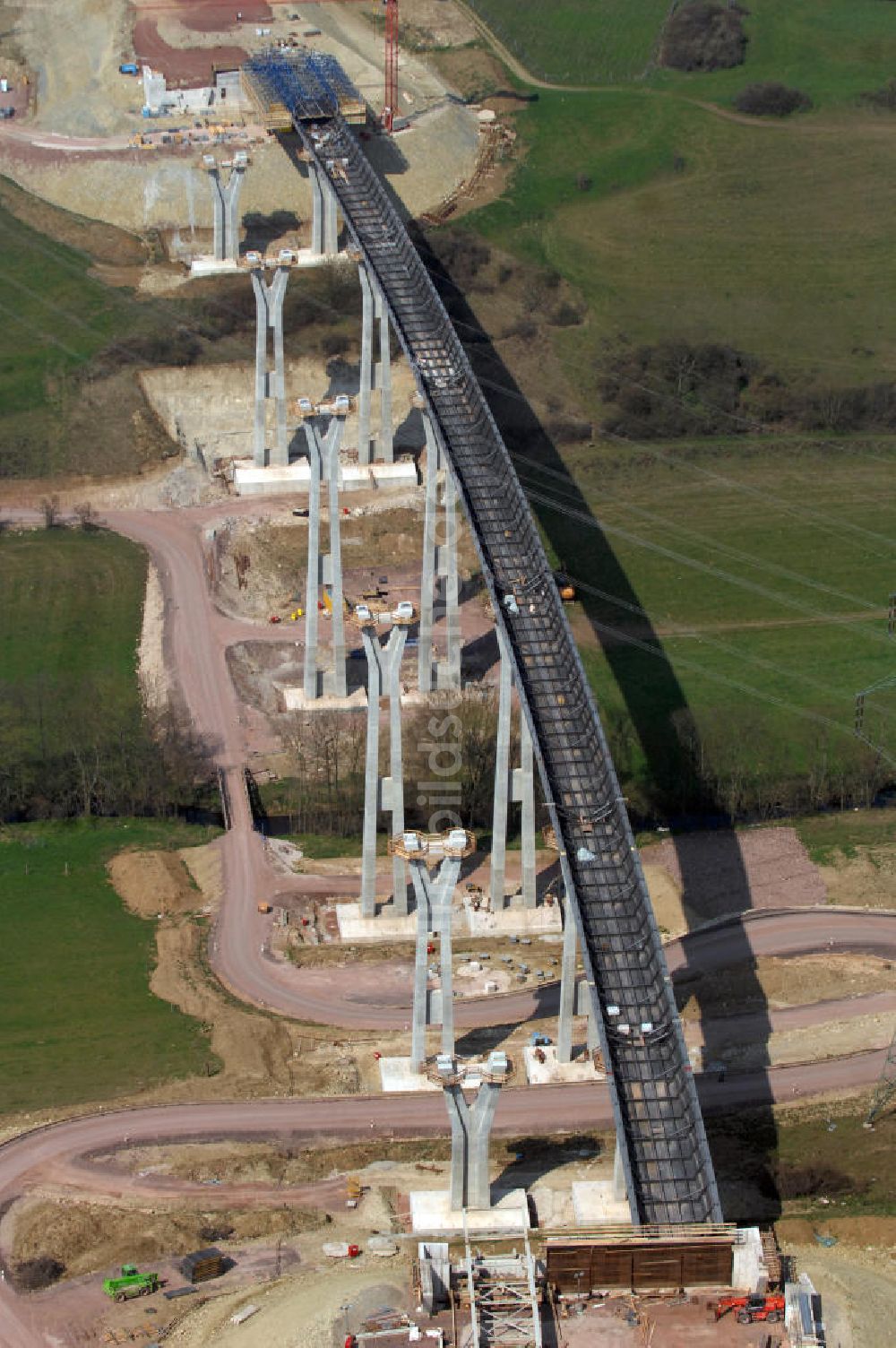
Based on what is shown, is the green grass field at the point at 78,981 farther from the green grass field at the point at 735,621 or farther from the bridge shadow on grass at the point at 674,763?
the green grass field at the point at 735,621

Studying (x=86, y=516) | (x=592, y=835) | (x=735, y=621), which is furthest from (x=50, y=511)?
(x=592, y=835)

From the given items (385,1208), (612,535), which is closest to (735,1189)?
(385,1208)

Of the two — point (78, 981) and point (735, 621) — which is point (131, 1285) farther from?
point (735, 621)

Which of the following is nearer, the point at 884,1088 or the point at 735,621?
the point at 884,1088

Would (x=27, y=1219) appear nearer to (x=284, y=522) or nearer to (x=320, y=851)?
(x=320, y=851)

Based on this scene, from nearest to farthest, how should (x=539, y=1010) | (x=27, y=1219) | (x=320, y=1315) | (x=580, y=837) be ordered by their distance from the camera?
(x=320, y=1315)
(x=27, y=1219)
(x=580, y=837)
(x=539, y=1010)
